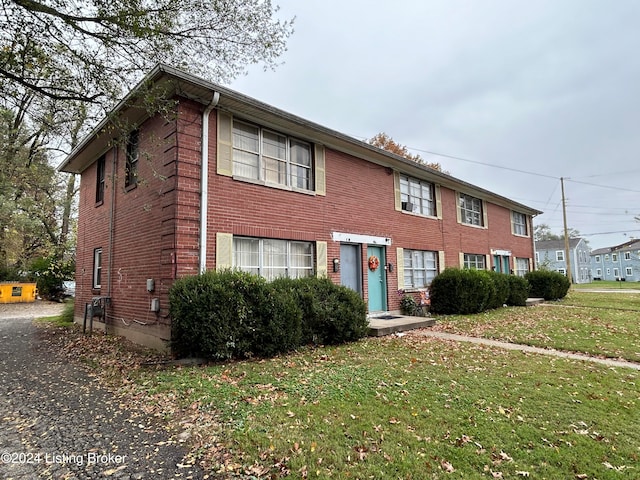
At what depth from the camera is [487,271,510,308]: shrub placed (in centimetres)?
1350

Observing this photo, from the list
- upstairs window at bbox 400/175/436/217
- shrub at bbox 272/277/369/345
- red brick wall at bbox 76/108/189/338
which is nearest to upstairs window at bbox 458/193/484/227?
upstairs window at bbox 400/175/436/217

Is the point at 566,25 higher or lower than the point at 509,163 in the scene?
lower

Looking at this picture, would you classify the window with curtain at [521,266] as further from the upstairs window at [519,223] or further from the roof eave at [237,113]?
the roof eave at [237,113]

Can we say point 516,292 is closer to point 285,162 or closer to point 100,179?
point 285,162

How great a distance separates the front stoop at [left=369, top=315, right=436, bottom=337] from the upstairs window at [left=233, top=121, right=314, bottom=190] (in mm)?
4160

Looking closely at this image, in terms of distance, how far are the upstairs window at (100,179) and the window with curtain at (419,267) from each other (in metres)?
10.2

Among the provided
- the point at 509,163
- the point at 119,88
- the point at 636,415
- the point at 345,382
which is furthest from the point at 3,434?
the point at 509,163

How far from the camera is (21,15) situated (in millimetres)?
5121

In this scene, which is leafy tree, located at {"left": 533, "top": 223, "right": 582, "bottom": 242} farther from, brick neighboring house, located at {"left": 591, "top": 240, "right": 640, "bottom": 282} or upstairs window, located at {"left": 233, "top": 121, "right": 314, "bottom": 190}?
upstairs window, located at {"left": 233, "top": 121, "right": 314, "bottom": 190}

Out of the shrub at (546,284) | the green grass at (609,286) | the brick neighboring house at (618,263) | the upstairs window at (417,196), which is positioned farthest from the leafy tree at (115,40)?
the brick neighboring house at (618,263)

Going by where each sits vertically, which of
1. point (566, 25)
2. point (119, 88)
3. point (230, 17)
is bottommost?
point (119, 88)

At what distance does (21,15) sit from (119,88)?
4.93 ft

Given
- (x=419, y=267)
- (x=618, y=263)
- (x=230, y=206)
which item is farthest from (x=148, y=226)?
(x=618, y=263)

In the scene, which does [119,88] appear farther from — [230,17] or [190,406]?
[190,406]
